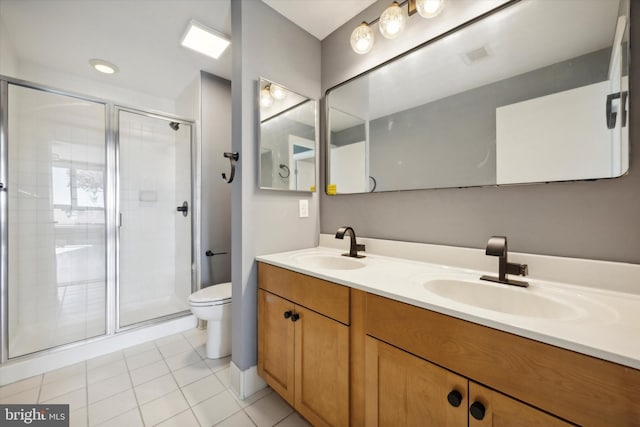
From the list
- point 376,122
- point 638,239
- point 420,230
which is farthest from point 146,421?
point 638,239

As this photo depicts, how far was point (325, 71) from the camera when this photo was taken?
71.2 inches

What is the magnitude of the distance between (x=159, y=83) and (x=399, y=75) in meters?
2.58

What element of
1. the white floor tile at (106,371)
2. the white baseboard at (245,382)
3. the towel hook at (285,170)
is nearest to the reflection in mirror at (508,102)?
the towel hook at (285,170)

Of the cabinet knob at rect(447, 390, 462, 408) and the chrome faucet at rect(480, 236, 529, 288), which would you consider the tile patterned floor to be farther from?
the chrome faucet at rect(480, 236, 529, 288)

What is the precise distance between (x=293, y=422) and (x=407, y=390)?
31.4 inches

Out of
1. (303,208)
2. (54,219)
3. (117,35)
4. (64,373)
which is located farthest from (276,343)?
(117,35)

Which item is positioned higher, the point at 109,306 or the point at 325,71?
the point at 325,71

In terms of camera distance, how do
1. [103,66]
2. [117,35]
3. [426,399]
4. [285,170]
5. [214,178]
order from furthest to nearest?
[214,178] → [103,66] → [117,35] → [285,170] → [426,399]

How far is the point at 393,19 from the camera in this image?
1.26 metres

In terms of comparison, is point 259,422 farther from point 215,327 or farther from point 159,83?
point 159,83

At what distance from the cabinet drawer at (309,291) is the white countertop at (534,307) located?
39 mm

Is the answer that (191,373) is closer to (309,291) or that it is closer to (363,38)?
(309,291)

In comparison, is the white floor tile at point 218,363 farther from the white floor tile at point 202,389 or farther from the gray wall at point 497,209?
the gray wall at point 497,209

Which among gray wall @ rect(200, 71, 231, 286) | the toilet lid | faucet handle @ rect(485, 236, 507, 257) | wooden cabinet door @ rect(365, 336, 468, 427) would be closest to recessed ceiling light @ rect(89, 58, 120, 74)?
gray wall @ rect(200, 71, 231, 286)
